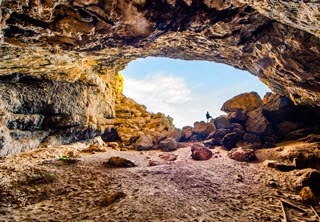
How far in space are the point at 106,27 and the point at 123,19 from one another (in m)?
0.91

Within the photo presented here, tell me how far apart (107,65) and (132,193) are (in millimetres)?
11598

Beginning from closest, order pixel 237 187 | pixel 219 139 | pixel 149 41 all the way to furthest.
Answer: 1. pixel 237 187
2. pixel 149 41
3. pixel 219 139

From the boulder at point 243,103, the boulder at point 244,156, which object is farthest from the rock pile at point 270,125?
the boulder at point 244,156

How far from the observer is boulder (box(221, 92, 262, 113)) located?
78.1 ft

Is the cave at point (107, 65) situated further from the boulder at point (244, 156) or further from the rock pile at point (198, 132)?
the rock pile at point (198, 132)

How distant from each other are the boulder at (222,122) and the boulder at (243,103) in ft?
5.49

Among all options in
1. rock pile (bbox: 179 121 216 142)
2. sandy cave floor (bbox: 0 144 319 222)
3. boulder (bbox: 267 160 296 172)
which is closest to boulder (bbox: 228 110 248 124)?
rock pile (bbox: 179 121 216 142)

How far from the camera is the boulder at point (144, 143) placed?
20469 mm

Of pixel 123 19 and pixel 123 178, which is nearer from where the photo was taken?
pixel 123 19

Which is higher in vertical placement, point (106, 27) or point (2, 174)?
point (106, 27)

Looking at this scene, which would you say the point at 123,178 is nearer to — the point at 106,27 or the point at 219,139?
the point at 106,27

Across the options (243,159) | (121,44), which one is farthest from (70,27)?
(243,159)

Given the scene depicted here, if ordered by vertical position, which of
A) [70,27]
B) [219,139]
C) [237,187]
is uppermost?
[70,27]

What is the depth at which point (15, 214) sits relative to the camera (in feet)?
17.2
